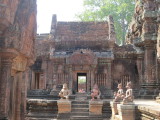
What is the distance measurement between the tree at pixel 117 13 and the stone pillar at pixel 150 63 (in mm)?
13379

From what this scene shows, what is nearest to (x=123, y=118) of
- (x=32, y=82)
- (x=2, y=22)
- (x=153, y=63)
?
(x=2, y=22)

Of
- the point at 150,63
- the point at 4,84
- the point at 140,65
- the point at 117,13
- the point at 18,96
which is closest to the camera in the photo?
the point at 4,84

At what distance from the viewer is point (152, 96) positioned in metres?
15.4

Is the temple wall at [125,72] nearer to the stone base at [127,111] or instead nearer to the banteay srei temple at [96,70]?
the banteay srei temple at [96,70]

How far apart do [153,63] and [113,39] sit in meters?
3.40

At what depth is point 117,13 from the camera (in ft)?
98.1

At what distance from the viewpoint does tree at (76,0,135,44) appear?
2948 cm

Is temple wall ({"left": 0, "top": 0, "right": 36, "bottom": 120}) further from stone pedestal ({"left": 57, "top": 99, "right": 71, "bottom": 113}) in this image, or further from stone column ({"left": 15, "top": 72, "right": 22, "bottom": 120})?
stone pedestal ({"left": 57, "top": 99, "right": 71, "bottom": 113})

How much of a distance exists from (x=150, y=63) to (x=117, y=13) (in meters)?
14.7

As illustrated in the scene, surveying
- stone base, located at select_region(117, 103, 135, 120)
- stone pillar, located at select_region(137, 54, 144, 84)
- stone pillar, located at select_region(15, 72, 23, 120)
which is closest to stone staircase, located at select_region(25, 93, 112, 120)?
stone base, located at select_region(117, 103, 135, 120)

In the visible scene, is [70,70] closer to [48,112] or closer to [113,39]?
[113,39]

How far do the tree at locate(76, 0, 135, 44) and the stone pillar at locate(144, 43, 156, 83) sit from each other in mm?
13379

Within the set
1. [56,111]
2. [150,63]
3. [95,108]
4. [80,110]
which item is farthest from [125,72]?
[56,111]

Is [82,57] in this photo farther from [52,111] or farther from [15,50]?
[15,50]
